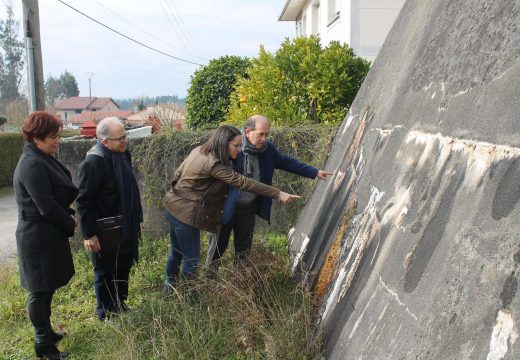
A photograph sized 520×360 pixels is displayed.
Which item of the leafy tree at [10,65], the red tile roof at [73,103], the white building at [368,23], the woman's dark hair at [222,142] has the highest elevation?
the white building at [368,23]

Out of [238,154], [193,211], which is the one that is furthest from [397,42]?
[193,211]

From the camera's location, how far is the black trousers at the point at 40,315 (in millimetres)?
3881

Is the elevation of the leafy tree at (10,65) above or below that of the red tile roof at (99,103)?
above

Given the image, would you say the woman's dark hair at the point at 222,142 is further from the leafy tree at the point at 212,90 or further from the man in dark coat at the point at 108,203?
the leafy tree at the point at 212,90

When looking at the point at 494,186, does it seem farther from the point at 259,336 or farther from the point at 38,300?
the point at 38,300

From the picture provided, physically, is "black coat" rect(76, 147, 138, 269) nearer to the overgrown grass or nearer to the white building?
the overgrown grass

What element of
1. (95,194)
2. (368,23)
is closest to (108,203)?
(95,194)

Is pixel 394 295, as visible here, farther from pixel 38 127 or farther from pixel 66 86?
pixel 66 86

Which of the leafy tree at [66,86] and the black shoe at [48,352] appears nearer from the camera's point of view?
the black shoe at [48,352]

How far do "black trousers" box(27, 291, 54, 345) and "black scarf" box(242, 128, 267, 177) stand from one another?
191 centimetres

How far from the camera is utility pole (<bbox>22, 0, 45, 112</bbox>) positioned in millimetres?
7727

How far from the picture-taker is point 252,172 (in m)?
4.56

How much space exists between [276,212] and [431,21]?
378cm

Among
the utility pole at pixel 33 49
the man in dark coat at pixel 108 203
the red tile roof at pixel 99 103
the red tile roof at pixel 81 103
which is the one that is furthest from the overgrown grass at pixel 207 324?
the red tile roof at pixel 99 103
